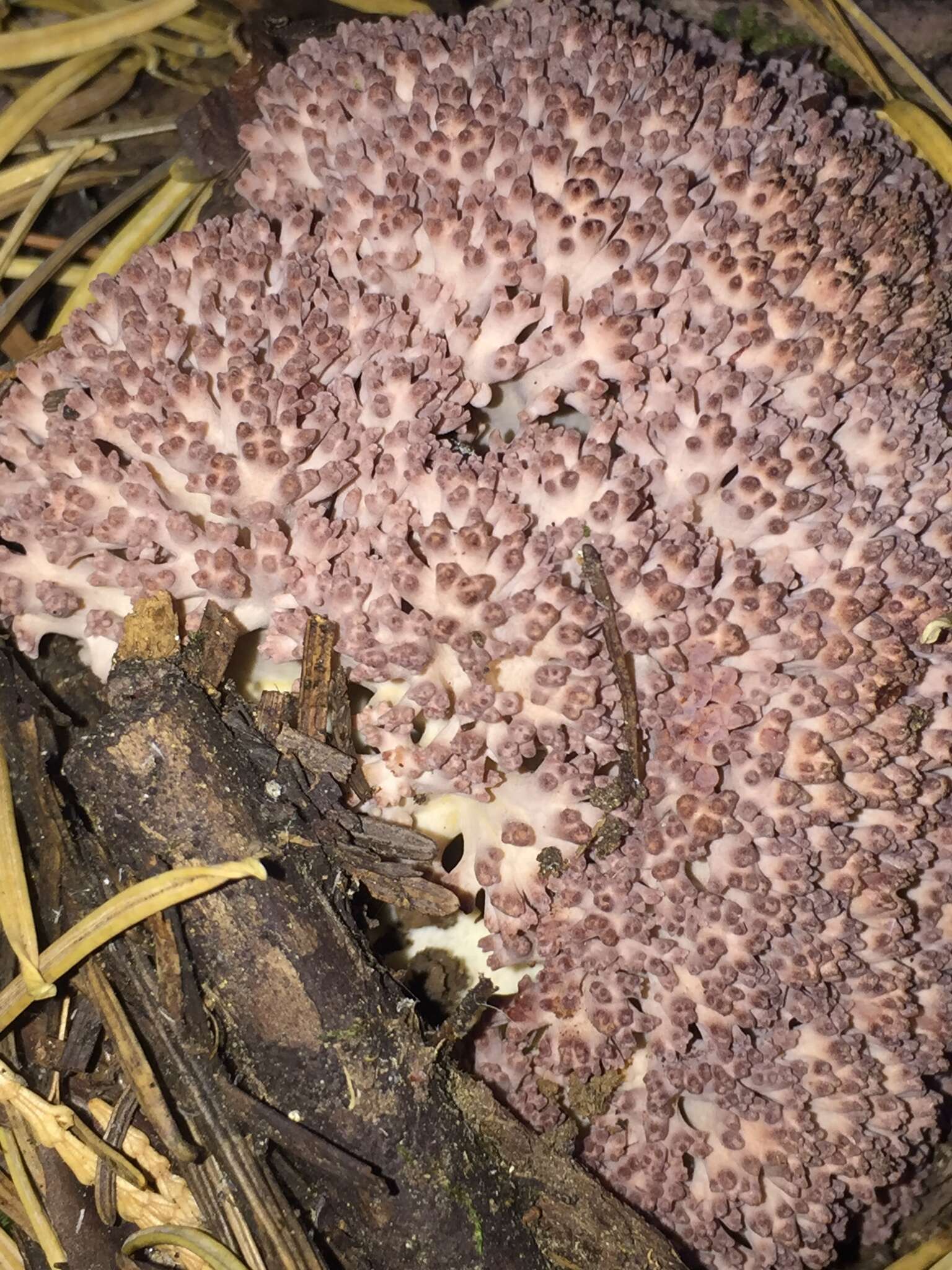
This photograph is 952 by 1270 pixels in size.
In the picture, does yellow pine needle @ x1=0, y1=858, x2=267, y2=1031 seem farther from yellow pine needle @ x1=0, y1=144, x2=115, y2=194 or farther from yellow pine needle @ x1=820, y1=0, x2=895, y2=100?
yellow pine needle @ x1=820, y1=0, x2=895, y2=100

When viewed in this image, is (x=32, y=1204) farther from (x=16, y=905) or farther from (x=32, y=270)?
(x=32, y=270)

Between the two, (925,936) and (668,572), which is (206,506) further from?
(925,936)

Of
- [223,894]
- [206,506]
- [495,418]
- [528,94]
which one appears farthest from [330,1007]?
[528,94]

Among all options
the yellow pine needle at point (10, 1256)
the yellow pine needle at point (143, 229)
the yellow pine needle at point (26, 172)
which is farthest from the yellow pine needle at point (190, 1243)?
the yellow pine needle at point (26, 172)

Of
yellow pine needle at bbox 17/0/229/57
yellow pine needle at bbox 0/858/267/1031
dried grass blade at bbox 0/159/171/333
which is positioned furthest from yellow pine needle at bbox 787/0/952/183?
yellow pine needle at bbox 0/858/267/1031

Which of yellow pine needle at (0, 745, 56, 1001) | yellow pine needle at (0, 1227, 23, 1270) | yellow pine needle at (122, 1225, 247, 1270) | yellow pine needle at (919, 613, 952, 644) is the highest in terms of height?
yellow pine needle at (919, 613, 952, 644)

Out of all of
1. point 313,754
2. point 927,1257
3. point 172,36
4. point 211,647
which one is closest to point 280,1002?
point 313,754
